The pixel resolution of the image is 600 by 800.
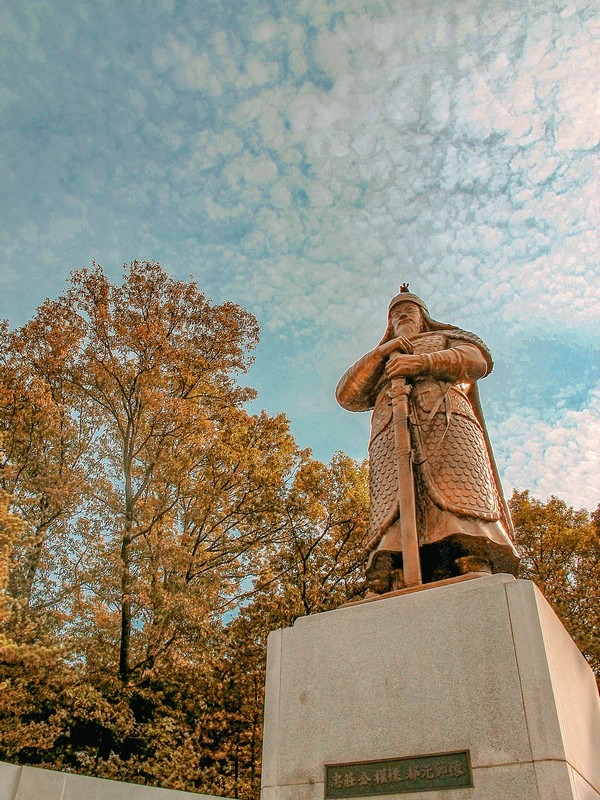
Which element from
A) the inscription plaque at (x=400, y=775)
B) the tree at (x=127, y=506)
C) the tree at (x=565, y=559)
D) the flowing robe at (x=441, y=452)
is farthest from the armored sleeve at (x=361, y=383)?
the tree at (x=565, y=559)

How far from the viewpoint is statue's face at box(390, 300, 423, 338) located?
6355 mm

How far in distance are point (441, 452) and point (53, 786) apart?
4.36 metres

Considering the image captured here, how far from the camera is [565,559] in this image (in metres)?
17.8

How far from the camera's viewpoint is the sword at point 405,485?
4559 mm

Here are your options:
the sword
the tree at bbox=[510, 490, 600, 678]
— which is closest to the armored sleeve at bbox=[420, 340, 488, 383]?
the sword

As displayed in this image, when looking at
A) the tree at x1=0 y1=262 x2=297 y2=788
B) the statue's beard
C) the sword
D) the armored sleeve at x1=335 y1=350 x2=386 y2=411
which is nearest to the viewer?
the sword

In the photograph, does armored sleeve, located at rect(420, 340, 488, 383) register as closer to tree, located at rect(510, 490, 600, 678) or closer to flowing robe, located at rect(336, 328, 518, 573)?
flowing robe, located at rect(336, 328, 518, 573)

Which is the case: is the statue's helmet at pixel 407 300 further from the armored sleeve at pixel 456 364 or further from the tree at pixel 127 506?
the tree at pixel 127 506

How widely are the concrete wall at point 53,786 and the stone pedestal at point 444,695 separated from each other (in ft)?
8.48

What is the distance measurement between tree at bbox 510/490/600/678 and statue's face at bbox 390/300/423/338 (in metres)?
11.5

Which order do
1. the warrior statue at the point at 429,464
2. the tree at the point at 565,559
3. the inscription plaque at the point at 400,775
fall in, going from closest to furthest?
the inscription plaque at the point at 400,775 < the warrior statue at the point at 429,464 < the tree at the point at 565,559

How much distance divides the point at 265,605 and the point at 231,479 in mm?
2998

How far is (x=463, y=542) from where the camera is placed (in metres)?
4.66

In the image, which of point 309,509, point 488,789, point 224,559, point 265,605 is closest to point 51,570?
point 224,559
